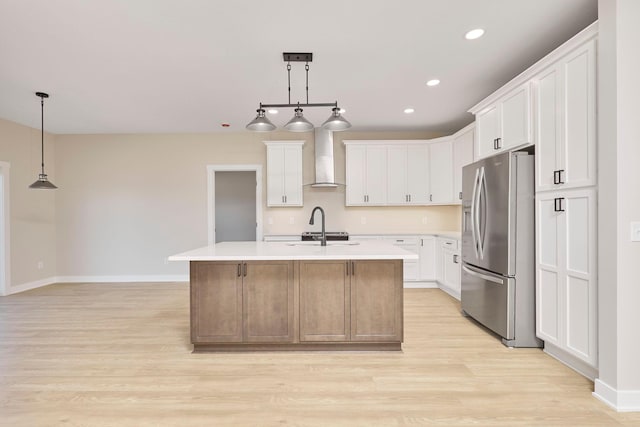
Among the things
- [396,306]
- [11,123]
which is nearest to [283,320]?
[396,306]

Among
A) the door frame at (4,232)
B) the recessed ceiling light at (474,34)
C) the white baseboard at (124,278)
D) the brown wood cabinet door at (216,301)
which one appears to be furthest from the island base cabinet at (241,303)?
the door frame at (4,232)

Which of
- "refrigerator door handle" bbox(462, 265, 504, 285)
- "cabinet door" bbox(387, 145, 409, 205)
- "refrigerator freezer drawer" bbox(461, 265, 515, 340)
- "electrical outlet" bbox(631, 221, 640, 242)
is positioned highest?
"cabinet door" bbox(387, 145, 409, 205)

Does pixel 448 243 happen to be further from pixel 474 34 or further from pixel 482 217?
pixel 474 34

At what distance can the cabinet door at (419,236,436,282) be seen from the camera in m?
5.10

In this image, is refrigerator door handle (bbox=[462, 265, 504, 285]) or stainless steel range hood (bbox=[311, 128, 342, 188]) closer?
refrigerator door handle (bbox=[462, 265, 504, 285])

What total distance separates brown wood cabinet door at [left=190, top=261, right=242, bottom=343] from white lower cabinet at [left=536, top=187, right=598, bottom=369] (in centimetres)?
257

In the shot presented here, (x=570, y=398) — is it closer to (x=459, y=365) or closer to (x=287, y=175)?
(x=459, y=365)

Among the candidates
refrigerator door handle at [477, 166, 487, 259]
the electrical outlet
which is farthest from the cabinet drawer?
the electrical outlet

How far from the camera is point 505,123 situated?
10.1 ft

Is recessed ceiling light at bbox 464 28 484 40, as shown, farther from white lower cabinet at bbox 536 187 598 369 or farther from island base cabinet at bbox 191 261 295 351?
island base cabinet at bbox 191 261 295 351

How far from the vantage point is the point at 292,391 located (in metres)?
2.17

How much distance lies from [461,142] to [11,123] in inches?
276

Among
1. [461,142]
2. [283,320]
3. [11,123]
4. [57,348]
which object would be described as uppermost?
[11,123]

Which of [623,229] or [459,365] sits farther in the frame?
[459,365]
